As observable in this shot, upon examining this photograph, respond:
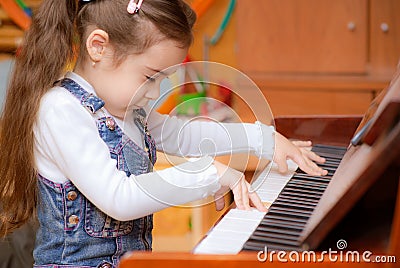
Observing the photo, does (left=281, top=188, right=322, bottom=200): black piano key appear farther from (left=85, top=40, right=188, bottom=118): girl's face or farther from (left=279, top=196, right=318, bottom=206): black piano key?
(left=85, top=40, right=188, bottom=118): girl's face

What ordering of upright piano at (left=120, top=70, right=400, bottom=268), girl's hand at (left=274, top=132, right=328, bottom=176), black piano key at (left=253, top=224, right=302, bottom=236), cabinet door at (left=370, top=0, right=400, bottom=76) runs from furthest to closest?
cabinet door at (left=370, top=0, right=400, bottom=76), girl's hand at (left=274, top=132, right=328, bottom=176), black piano key at (left=253, top=224, right=302, bottom=236), upright piano at (left=120, top=70, right=400, bottom=268)

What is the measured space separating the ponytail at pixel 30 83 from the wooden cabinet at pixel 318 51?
1.44 meters

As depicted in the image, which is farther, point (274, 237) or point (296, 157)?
point (296, 157)

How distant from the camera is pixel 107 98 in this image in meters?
1.20

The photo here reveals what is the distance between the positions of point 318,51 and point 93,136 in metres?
1.63

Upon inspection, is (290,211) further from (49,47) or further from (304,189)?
(49,47)

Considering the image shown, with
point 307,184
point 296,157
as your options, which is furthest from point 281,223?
point 296,157

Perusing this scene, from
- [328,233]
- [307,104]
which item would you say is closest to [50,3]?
[328,233]

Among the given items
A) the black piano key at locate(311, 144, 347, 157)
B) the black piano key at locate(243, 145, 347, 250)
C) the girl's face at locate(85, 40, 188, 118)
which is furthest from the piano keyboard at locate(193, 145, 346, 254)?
the girl's face at locate(85, 40, 188, 118)

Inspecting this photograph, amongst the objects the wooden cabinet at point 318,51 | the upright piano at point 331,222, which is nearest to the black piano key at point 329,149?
the upright piano at point 331,222

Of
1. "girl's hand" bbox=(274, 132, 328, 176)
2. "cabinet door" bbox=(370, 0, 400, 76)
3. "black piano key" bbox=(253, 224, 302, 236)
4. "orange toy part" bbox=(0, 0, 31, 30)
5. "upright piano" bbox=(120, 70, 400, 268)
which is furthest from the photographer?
"orange toy part" bbox=(0, 0, 31, 30)

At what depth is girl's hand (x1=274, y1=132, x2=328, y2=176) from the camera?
4.01 feet

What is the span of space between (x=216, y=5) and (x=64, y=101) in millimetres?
1968

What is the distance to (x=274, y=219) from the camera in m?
0.94
